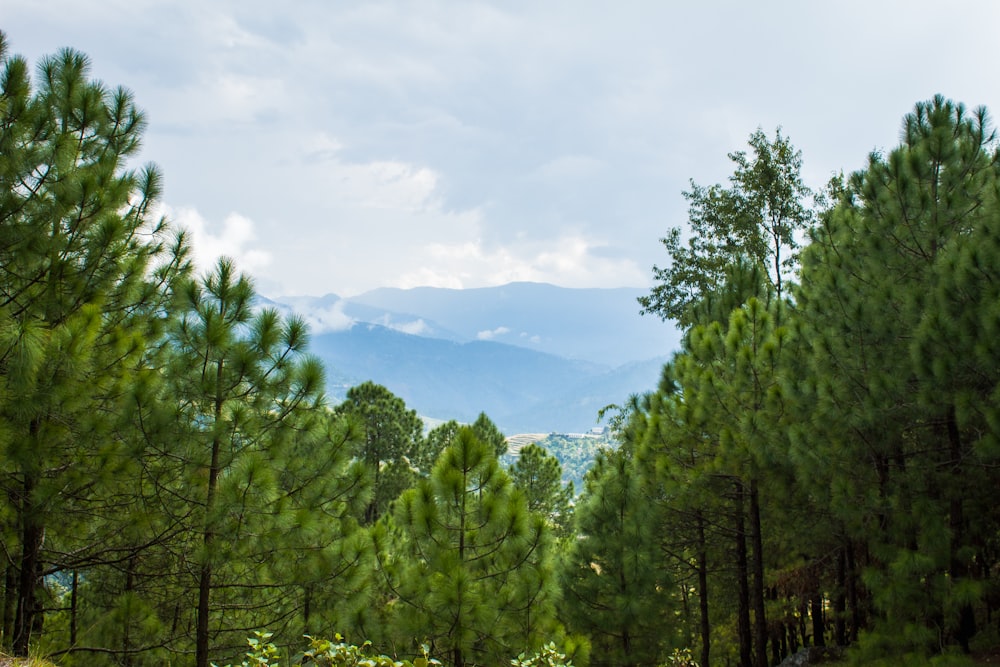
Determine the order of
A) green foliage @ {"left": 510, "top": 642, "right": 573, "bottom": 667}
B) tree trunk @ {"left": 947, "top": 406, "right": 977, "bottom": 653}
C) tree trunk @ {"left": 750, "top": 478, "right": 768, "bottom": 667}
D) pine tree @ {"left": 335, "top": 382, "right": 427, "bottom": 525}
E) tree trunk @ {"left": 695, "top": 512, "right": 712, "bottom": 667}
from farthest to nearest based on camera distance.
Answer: pine tree @ {"left": 335, "top": 382, "right": 427, "bottom": 525} < tree trunk @ {"left": 695, "top": 512, "right": 712, "bottom": 667} < tree trunk @ {"left": 750, "top": 478, "right": 768, "bottom": 667} < tree trunk @ {"left": 947, "top": 406, "right": 977, "bottom": 653} < green foliage @ {"left": 510, "top": 642, "right": 573, "bottom": 667}

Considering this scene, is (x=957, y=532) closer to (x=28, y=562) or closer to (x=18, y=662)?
(x=18, y=662)

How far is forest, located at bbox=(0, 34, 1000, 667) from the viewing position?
6125mm

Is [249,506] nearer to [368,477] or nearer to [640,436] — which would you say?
[368,477]

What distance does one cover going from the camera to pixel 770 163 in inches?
919

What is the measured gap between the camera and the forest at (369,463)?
612cm

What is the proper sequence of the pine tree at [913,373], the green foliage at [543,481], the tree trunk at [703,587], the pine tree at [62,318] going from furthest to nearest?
the green foliage at [543,481], the tree trunk at [703,587], the pine tree at [913,373], the pine tree at [62,318]

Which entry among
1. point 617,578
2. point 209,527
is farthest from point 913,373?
point 209,527

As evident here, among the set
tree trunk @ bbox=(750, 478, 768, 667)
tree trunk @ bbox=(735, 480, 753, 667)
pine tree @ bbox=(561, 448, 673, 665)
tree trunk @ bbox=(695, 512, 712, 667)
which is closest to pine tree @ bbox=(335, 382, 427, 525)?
tree trunk @ bbox=(695, 512, 712, 667)

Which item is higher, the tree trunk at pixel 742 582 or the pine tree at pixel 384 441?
the pine tree at pixel 384 441

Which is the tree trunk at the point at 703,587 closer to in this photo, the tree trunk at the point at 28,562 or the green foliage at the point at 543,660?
the green foliage at the point at 543,660

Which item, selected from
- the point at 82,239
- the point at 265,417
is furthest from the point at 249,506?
the point at 82,239

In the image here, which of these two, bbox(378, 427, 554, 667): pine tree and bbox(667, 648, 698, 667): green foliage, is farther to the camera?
bbox(667, 648, 698, 667): green foliage

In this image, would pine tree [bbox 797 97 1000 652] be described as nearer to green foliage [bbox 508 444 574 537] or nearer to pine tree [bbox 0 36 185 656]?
pine tree [bbox 0 36 185 656]

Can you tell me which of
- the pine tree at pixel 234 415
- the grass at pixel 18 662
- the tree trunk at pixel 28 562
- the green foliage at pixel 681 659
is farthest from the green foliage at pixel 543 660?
the green foliage at pixel 681 659
